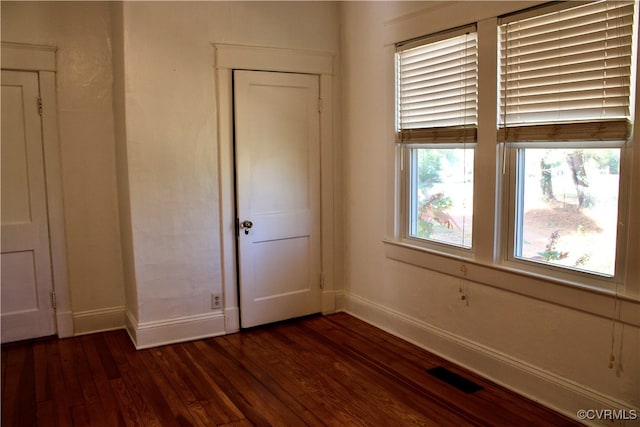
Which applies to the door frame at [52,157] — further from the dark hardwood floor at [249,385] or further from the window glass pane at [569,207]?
the window glass pane at [569,207]

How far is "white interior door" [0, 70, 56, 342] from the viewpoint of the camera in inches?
154

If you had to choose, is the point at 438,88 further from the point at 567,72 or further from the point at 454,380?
the point at 454,380

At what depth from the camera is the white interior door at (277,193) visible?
4172 mm

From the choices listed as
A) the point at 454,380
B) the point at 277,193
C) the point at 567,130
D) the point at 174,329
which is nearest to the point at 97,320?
the point at 174,329

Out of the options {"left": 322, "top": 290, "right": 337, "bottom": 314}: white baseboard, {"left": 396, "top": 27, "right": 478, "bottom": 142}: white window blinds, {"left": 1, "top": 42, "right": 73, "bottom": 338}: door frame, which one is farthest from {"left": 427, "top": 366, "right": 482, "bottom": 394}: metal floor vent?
{"left": 1, "top": 42, "right": 73, "bottom": 338}: door frame

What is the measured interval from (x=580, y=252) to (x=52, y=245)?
3.66 metres

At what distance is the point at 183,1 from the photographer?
3.84 m

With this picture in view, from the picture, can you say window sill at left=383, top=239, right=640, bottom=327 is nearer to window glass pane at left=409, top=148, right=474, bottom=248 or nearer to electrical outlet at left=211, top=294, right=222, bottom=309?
window glass pane at left=409, top=148, right=474, bottom=248

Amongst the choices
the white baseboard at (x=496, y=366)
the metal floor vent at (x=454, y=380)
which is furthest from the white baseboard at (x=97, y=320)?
the metal floor vent at (x=454, y=380)

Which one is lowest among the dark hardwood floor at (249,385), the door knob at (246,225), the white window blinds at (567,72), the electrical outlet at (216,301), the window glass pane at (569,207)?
the dark hardwood floor at (249,385)

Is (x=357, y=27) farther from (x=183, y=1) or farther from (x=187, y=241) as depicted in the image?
(x=187, y=241)

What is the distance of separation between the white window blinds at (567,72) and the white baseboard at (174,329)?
253cm

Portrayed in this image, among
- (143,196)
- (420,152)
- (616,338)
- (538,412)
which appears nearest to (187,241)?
(143,196)

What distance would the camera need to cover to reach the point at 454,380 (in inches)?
131
